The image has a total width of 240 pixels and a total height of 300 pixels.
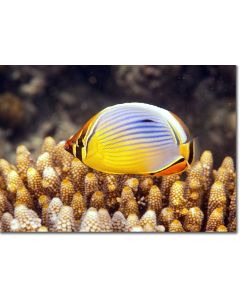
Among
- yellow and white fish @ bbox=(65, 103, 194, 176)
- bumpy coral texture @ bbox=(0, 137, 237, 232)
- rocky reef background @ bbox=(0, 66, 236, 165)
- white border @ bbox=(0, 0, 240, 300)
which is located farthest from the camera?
rocky reef background @ bbox=(0, 66, 236, 165)

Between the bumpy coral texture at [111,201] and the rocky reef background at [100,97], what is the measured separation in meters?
0.64

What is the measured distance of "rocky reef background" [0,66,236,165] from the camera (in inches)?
126

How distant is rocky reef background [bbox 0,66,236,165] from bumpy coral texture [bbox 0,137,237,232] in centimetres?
64

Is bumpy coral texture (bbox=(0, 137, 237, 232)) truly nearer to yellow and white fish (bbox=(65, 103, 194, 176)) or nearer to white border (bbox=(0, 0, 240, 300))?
white border (bbox=(0, 0, 240, 300))

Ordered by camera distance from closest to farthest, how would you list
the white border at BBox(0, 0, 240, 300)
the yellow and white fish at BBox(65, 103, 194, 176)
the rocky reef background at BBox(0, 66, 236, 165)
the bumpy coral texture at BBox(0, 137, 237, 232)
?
1. the yellow and white fish at BBox(65, 103, 194, 176)
2. the bumpy coral texture at BBox(0, 137, 237, 232)
3. the white border at BBox(0, 0, 240, 300)
4. the rocky reef background at BBox(0, 66, 236, 165)

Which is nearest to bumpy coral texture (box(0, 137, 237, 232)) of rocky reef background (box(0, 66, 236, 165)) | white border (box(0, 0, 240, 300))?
white border (box(0, 0, 240, 300))

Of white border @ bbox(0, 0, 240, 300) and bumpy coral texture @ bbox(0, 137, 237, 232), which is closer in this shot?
bumpy coral texture @ bbox(0, 137, 237, 232)

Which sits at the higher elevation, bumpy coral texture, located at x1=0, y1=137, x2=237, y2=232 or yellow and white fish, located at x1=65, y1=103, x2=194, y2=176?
yellow and white fish, located at x1=65, y1=103, x2=194, y2=176
